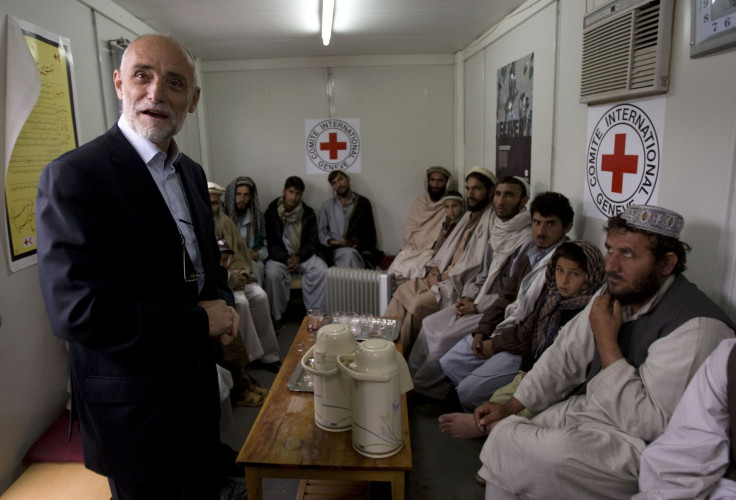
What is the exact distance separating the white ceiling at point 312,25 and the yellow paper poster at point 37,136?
29.9 inches

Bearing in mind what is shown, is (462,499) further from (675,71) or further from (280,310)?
(280,310)

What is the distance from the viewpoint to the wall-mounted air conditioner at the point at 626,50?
161 centimetres

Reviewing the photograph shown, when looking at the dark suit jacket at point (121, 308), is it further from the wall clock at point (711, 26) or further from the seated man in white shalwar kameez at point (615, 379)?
the wall clock at point (711, 26)

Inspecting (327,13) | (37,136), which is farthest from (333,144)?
(37,136)

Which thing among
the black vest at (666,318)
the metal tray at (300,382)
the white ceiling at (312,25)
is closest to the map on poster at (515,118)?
the white ceiling at (312,25)

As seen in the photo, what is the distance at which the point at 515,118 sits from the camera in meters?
2.93

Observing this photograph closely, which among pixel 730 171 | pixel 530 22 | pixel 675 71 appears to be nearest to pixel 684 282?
pixel 730 171

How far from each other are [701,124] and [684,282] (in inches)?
20.5

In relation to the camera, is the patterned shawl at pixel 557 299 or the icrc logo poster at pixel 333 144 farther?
the icrc logo poster at pixel 333 144

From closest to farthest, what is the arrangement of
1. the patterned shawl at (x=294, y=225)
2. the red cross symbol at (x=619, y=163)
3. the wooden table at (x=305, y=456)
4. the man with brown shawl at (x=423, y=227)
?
the wooden table at (x=305, y=456) < the red cross symbol at (x=619, y=163) < the man with brown shawl at (x=423, y=227) < the patterned shawl at (x=294, y=225)

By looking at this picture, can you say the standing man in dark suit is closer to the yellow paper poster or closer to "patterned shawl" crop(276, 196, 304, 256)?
the yellow paper poster

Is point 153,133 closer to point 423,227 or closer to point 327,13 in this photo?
point 327,13

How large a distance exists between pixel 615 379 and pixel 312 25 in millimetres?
2745

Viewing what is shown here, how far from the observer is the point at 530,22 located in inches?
105
